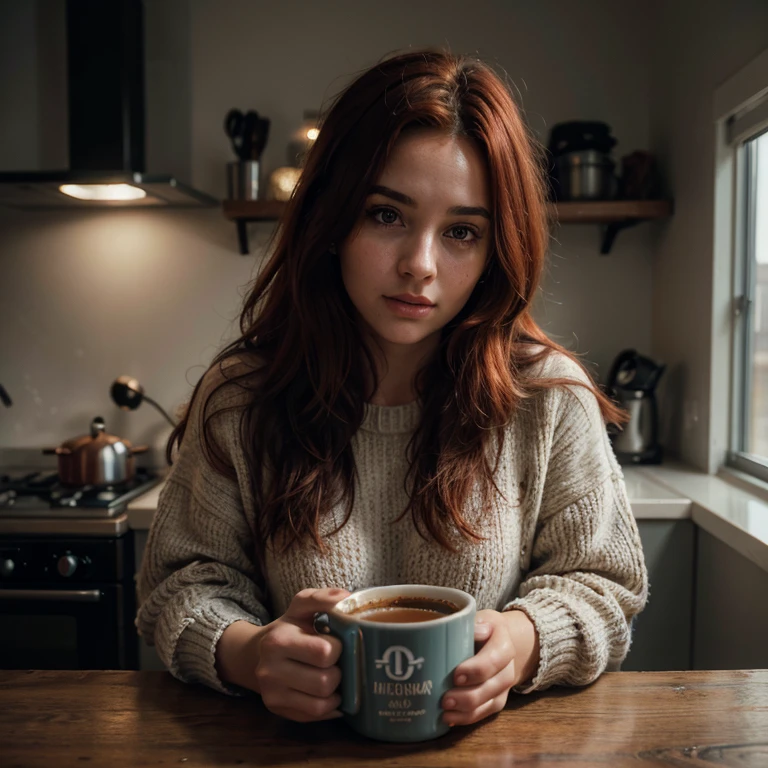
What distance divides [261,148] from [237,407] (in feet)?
5.07

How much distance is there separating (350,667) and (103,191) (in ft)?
6.43

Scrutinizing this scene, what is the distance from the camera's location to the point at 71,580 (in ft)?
6.34

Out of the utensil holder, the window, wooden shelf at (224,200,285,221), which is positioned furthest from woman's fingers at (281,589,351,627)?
the utensil holder

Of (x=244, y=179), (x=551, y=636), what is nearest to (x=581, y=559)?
(x=551, y=636)

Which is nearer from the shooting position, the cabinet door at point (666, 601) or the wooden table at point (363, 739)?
the wooden table at point (363, 739)

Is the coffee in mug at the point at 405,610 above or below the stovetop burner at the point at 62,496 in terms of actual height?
above

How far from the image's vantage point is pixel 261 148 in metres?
2.40

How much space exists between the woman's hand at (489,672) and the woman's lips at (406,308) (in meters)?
0.36

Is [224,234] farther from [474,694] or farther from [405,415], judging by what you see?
[474,694]

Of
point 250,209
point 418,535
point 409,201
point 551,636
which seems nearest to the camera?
point 551,636

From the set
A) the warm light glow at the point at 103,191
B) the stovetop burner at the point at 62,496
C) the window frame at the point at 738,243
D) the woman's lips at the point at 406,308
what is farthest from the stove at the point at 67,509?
the window frame at the point at 738,243

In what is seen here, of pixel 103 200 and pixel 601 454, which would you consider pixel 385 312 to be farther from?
pixel 103 200

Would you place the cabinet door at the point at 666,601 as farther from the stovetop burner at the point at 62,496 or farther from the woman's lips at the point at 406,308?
the stovetop burner at the point at 62,496

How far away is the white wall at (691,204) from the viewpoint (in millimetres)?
1963
